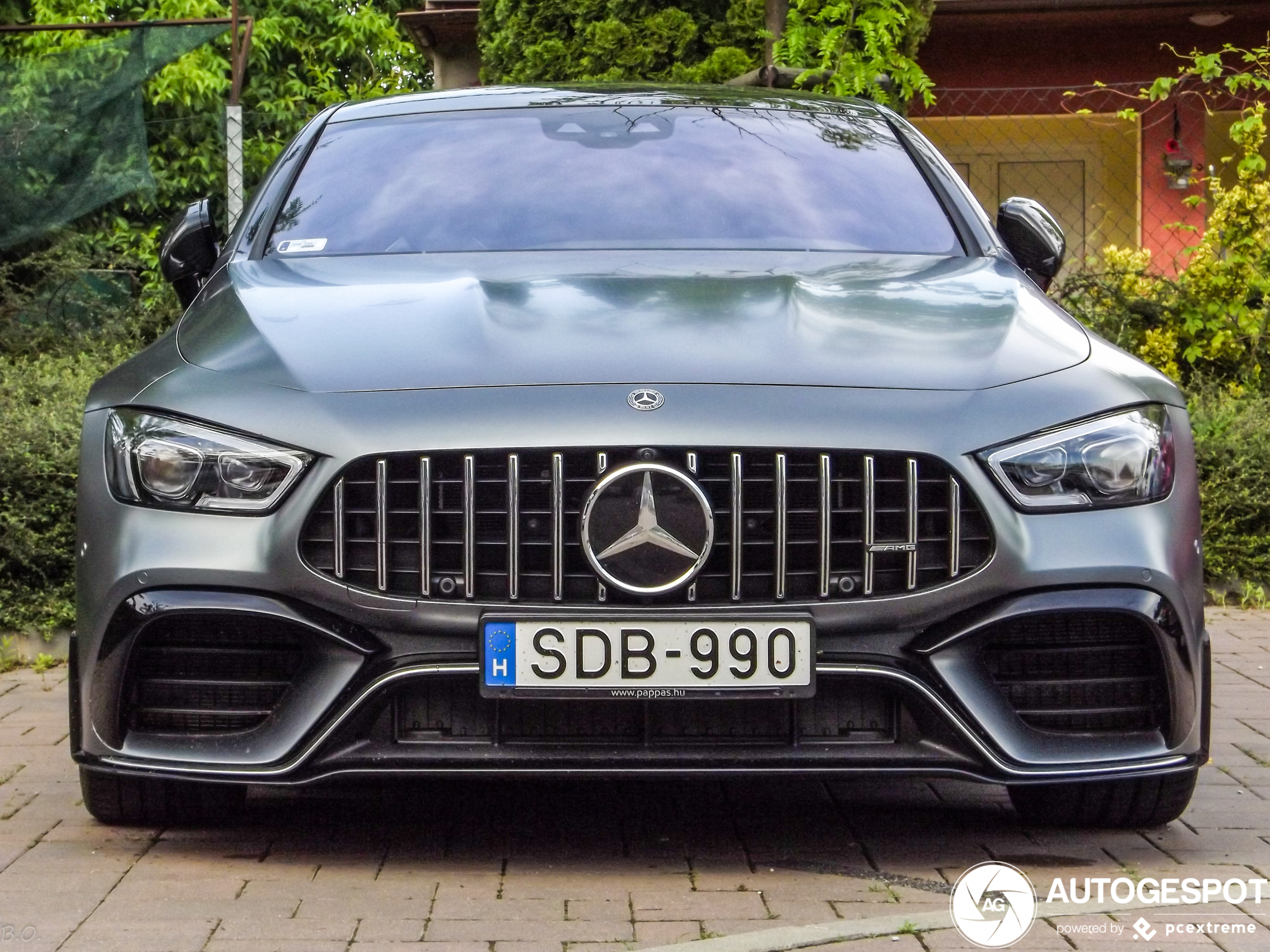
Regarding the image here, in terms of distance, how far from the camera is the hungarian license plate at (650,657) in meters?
3.12

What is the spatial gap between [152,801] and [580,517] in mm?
1133

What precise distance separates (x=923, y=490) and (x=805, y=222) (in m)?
1.29

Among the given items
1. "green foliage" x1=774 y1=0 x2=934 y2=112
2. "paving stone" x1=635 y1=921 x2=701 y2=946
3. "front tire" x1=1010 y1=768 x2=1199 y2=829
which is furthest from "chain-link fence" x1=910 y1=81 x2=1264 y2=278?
"paving stone" x1=635 y1=921 x2=701 y2=946

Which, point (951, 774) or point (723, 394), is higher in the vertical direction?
point (723, 394)

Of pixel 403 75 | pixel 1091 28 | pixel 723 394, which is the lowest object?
pixel 403 75

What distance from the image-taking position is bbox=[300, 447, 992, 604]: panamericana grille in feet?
10.3

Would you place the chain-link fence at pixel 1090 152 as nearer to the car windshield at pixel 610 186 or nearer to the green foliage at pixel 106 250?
Result: the green foliage at pixel 106 250

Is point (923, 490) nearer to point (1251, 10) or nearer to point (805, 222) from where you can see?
point (805, 222)

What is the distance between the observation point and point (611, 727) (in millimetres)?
3230

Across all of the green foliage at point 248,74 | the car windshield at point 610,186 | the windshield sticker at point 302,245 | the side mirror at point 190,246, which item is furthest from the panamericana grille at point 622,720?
the green foliage at point 248,74

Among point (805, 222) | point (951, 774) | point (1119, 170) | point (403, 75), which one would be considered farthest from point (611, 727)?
point (403, 75)

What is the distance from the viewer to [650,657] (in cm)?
312

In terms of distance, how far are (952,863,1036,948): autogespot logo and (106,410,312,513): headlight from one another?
1319 mm

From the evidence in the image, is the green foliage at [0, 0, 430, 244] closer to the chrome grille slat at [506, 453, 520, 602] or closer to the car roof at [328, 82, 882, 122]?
the car roof at [328, 82, 882, 122]
